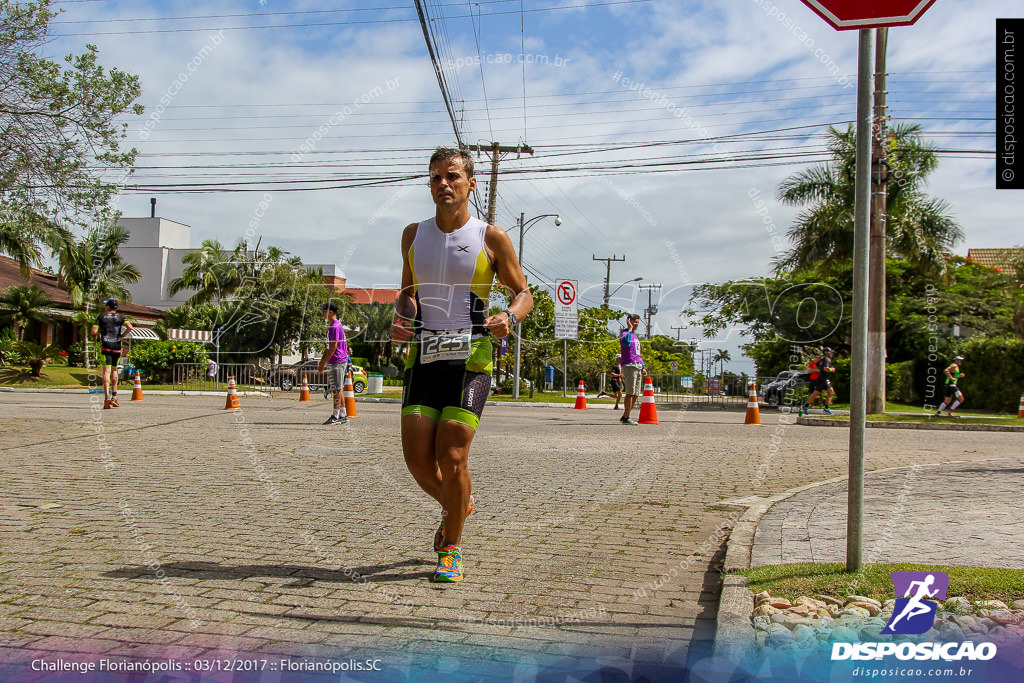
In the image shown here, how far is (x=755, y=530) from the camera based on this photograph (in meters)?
5.05

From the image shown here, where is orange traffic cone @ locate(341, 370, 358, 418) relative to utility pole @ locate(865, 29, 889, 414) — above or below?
below

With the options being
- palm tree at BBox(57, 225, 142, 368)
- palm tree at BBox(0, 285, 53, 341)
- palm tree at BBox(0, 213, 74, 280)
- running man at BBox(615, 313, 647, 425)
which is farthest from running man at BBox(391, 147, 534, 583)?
palm tree at BBox(0, 285, 53, 341)

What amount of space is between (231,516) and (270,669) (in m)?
2.72

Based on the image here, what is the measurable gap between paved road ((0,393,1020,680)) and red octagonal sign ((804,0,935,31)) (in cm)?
257

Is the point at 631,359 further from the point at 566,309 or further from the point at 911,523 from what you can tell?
the point at 566,309

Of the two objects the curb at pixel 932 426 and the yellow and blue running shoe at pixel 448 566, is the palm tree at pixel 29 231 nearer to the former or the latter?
the yellow and blue running shoe at pixel 448 566

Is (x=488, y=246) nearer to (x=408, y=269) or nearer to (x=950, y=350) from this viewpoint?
(x=408, y=269)

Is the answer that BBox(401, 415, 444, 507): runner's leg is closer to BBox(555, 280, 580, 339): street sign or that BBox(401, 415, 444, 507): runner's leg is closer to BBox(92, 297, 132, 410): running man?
BBox(92, 297, 132, 410): running man

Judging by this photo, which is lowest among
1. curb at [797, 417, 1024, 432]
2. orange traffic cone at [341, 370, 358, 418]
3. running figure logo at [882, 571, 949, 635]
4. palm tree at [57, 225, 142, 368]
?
curb at [797, 417, 1024, 432]

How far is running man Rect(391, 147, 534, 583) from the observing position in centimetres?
389

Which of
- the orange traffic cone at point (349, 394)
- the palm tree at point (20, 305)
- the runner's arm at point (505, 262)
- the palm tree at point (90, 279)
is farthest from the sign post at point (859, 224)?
the palm tree at point (20, 305)

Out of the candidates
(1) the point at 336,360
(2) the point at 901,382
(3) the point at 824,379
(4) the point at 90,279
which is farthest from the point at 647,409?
(4) the point at 90,279

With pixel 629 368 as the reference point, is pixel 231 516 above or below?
below

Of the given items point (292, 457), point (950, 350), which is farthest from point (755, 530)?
point (950, 350)
